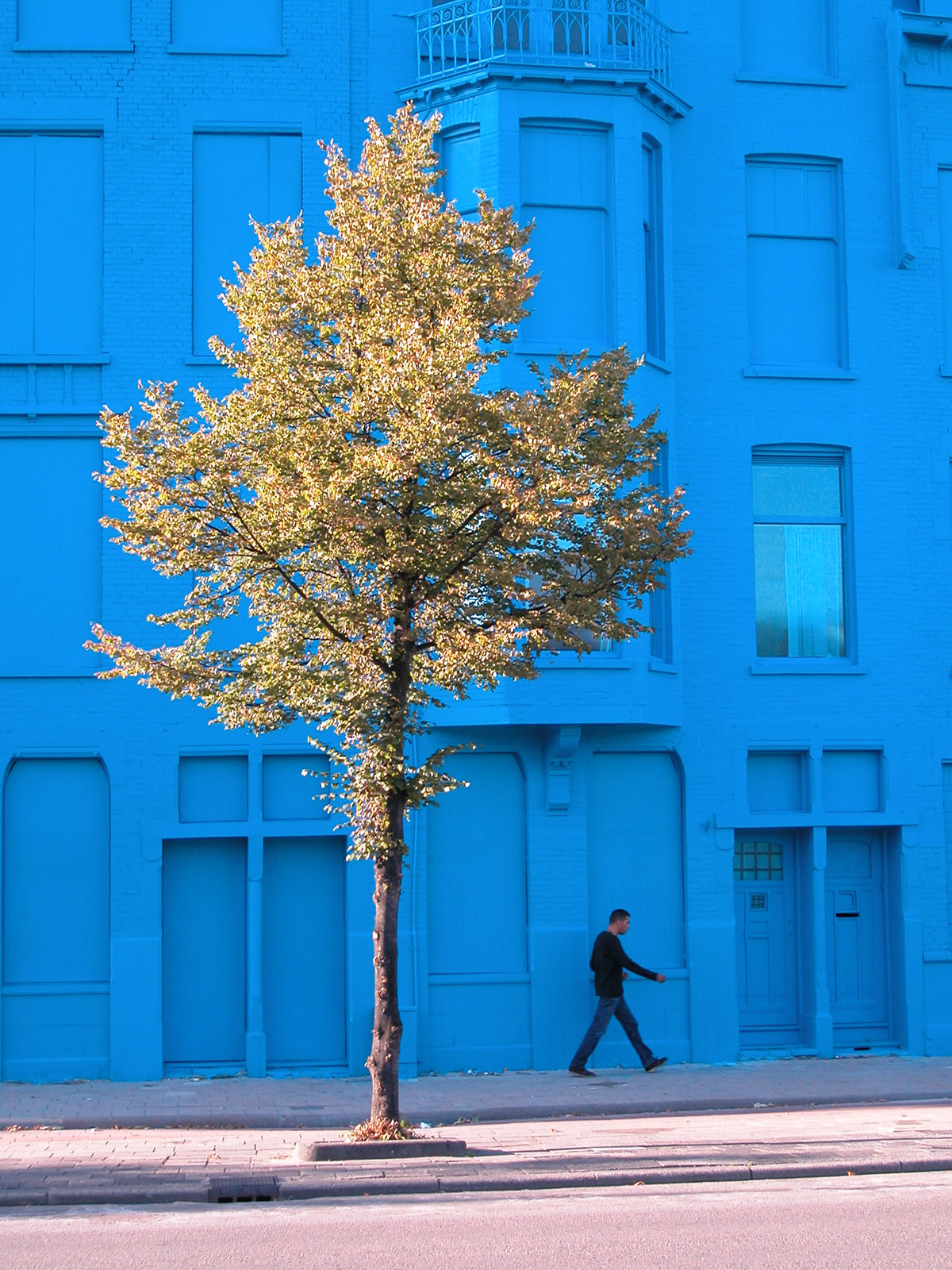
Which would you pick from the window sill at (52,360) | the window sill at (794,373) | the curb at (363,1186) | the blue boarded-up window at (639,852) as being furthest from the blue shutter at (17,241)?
the curb at (363,1186)

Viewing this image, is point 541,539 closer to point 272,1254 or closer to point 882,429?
point 272,1254

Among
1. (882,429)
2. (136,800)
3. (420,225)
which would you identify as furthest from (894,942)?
(420,225)

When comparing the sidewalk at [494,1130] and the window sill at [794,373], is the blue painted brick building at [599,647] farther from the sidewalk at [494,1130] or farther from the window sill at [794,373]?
the sidewalk at [494,1130]

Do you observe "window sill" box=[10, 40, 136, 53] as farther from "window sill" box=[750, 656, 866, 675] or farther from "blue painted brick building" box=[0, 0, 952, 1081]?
"window sill" box=[750, 656, 866, 675]

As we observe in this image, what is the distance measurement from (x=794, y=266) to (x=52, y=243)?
8.30 m

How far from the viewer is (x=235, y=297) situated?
11.5m

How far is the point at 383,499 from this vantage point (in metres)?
11.0

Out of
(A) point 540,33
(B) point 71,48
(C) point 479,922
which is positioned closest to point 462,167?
(A) point 540,33

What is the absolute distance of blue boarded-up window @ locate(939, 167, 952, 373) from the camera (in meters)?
18.0

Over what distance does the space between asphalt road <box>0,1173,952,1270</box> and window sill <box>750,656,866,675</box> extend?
7.40 meters

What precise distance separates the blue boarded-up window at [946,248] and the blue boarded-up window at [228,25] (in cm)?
784

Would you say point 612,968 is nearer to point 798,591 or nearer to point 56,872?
point 798,591

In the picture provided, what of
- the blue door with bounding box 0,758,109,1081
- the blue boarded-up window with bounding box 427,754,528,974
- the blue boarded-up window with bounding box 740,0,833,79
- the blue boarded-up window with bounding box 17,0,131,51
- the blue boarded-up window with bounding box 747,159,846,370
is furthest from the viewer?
the blue boarded-up window with bounding box 740,0,833,79

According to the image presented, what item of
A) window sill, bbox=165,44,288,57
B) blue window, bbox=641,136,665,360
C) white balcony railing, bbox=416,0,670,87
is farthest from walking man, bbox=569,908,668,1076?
window sill, bbox=165,44,288,57
